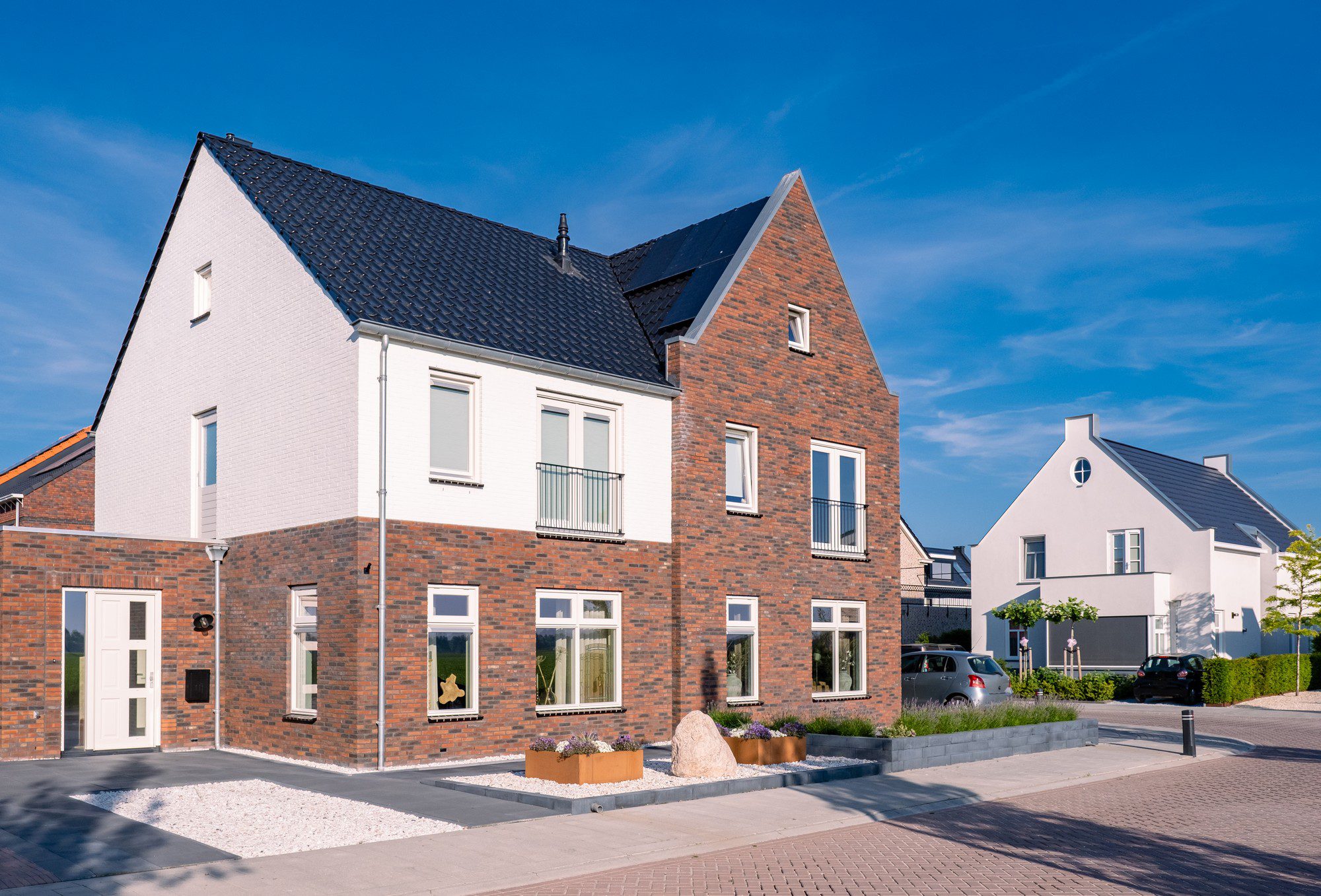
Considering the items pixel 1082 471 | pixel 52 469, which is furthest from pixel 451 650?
pixel 1082 471

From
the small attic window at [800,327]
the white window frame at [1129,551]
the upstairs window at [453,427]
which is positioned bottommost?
the white window frame at [1129,551]

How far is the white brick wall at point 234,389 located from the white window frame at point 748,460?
6.92 m

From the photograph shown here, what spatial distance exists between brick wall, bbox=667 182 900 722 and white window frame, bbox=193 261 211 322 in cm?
772

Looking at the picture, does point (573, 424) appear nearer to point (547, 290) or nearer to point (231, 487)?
point (547, 290)

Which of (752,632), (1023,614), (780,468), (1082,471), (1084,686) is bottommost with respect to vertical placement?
(1084,686)

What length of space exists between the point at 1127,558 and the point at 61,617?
3228 centimetres

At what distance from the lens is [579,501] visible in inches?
682

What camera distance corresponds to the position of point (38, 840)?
9555mm

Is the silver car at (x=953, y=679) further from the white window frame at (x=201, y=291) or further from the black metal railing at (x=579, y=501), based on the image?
the white window frame at (x=201, y=291)

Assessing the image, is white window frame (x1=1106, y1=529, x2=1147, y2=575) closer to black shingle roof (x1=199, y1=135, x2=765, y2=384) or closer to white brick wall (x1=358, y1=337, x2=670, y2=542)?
black shingle roof (x1=199, y1=135, x2=765, y2=384)

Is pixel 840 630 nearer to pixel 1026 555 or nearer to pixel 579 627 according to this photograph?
pixel 579 627

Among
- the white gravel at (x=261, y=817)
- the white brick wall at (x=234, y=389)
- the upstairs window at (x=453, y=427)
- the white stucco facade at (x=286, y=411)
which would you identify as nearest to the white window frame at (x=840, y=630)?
the white stucco facade at (x=286, y=411)

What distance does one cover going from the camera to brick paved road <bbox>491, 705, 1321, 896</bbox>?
8523 mm

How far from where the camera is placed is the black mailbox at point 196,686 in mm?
16625
